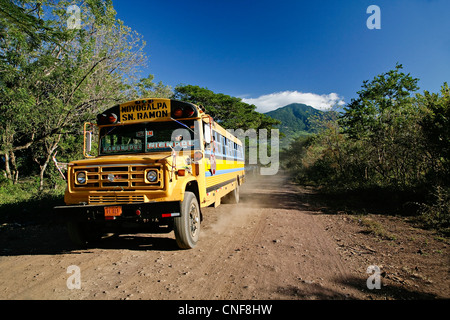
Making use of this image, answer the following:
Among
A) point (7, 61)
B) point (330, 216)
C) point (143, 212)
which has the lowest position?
point (330, 216)

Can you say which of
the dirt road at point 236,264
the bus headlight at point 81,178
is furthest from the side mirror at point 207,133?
the bus headlight at point 81,178

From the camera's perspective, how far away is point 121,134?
552 centimetres

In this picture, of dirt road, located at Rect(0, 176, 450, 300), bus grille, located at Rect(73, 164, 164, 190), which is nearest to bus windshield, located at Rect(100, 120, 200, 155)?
bus grille, located at Rect(73, 164, 164, 190)

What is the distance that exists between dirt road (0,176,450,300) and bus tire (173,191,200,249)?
0.21m

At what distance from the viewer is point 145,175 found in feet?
13.9

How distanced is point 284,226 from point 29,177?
15.6 metres

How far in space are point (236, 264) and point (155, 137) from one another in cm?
303

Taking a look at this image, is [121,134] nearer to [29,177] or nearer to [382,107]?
[382,107]

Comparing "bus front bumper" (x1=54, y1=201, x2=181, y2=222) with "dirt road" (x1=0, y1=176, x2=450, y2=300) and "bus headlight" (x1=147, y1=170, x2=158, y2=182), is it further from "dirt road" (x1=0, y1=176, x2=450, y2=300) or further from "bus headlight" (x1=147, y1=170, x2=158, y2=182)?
"dirt road" (x1=0, y1=176, x2=450, y2=300)

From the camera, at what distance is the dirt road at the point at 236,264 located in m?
3.19

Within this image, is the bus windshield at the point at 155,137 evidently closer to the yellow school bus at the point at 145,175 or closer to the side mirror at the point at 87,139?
the yellow school bus at the point at 145,175

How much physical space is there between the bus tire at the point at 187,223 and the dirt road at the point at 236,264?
0.67 feet

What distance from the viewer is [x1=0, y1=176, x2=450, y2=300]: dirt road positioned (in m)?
3.19
